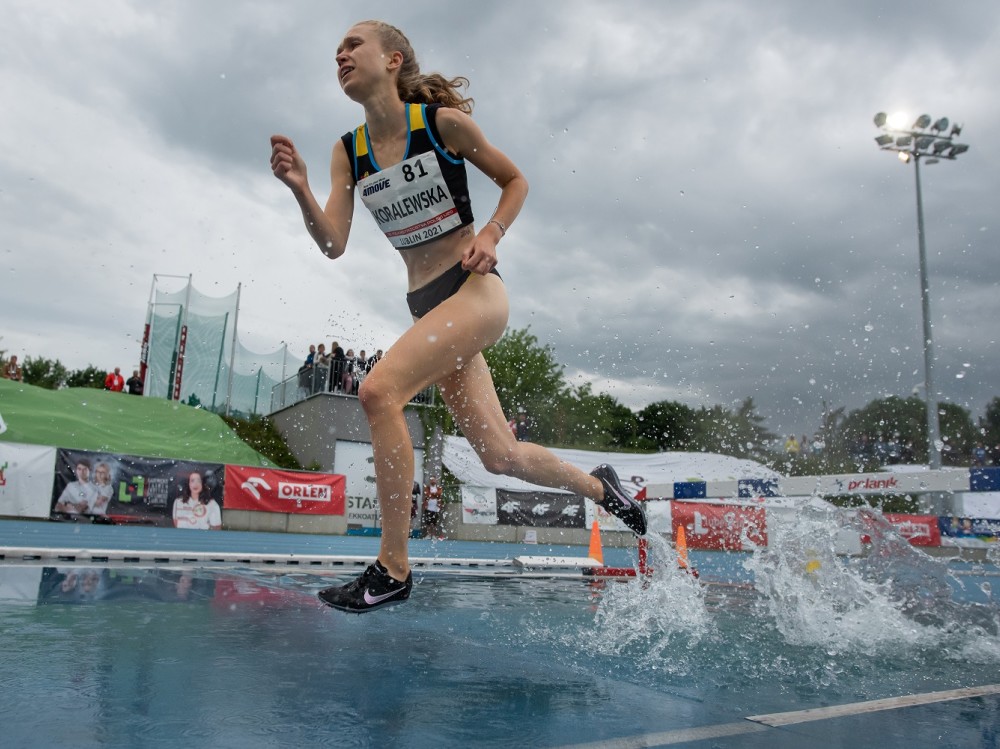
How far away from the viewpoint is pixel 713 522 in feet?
60.1

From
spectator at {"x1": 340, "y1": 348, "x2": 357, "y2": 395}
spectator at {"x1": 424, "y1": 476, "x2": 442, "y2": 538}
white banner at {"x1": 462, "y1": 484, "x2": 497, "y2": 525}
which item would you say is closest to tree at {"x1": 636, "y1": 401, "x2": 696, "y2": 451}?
white banner at {"x1": 462, "y1": 484, "x2": 497, "y2": 525}

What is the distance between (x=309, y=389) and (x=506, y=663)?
1998 cm

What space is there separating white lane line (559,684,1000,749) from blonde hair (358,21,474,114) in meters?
2.42

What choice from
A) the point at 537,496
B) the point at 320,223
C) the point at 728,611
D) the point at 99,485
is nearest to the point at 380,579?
the point at 320,223

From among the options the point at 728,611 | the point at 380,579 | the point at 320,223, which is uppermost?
the point at 320,223

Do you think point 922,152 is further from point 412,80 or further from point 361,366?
point 412,80

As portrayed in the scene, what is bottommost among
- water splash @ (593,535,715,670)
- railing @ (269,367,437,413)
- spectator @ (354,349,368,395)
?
water splash @ (593,535,715,670)

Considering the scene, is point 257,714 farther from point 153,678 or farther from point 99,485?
point 99,485

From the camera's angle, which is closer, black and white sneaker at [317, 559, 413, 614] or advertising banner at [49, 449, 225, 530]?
black and white sneaker at [317, 559, 413, 614]

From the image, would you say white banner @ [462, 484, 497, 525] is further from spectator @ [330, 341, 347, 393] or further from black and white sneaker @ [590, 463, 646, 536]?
black and white sneaker @ [590, 463, 646, 536]

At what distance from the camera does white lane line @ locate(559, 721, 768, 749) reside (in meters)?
1.56

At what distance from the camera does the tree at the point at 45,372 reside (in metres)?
37.1

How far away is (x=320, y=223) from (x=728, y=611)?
138 inches

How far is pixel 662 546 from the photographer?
15.0 feet
